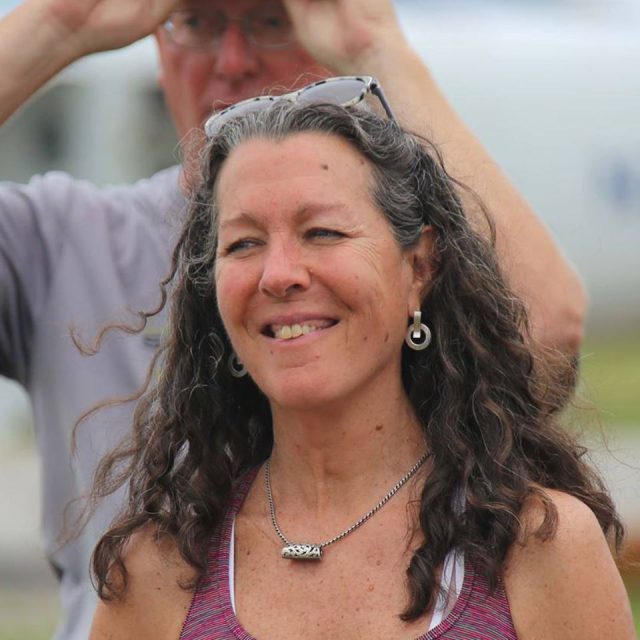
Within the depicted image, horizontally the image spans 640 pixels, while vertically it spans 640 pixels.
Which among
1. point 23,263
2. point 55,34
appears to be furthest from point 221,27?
point 23,263

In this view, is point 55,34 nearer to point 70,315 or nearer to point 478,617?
point 70,315

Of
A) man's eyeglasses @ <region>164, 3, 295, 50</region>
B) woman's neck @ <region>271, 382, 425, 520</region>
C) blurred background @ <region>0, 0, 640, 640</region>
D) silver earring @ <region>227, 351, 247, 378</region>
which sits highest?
man's eyeglasses @ <region>164, 3, 295, 50</region>

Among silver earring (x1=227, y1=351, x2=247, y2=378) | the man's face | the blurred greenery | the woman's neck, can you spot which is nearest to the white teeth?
the woman's neck

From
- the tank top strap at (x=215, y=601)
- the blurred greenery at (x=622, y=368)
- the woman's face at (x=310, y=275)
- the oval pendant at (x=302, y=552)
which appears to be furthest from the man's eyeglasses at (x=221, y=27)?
the blurred greenery at (x=622, y=368)

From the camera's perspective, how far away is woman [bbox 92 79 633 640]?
8.64ft

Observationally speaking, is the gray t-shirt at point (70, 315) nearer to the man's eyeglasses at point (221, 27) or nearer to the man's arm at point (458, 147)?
the man's eyeglasses at point (221, 27)

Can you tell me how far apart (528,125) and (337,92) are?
892cm

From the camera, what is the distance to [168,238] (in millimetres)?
3791

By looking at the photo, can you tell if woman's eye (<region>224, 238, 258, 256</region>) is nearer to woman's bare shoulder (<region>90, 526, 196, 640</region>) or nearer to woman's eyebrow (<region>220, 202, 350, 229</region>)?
woman's eyebrow (<region>220, 202, 350, 229</region>)

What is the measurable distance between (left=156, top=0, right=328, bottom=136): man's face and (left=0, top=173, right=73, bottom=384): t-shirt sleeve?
44 centimetres

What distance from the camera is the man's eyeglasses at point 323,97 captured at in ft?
9.59

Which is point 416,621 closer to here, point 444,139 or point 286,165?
point 286,165

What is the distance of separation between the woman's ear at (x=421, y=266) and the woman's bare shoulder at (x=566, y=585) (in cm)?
49

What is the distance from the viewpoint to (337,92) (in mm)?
2949
